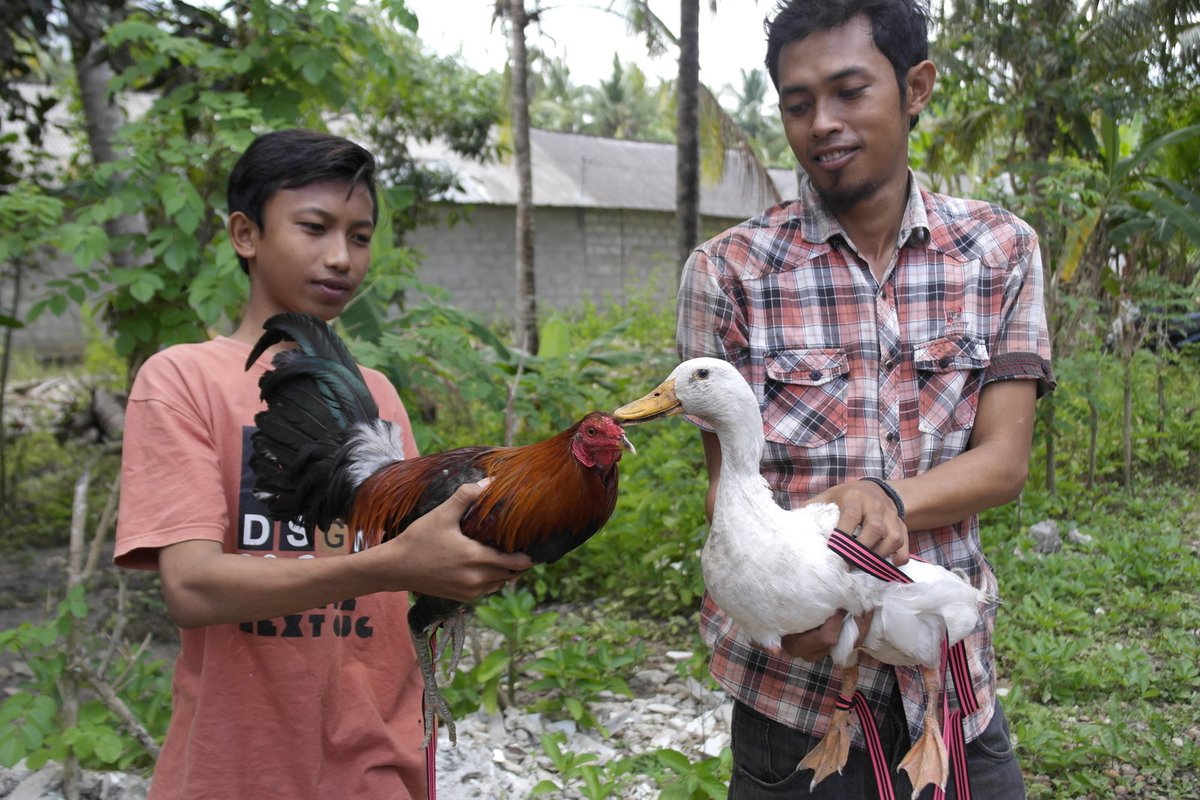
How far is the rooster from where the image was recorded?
1835 millimetres

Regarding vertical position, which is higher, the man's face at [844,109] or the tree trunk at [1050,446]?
the man's face at [844,109]

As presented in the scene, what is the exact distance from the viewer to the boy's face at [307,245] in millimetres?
1994

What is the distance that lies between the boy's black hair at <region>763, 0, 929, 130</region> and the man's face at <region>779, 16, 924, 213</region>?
0.02 meters

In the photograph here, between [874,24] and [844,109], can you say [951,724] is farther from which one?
[874,24]

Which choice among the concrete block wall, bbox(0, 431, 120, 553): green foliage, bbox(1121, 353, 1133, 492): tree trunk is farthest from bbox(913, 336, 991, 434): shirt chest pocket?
the concrete block wall

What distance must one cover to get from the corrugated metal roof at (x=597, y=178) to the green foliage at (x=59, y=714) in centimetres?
1315

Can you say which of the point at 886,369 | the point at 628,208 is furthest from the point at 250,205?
the point at 628,208

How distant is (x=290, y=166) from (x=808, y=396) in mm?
1194

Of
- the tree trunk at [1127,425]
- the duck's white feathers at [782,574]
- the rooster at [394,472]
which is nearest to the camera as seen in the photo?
the duck's white feathers at [782,574]

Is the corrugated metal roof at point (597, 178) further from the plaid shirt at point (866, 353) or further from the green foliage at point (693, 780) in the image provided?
the plaid shirt at point (866, 353)

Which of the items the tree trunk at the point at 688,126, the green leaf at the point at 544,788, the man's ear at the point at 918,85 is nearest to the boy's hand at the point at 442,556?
the man's ear at the point at 918,85

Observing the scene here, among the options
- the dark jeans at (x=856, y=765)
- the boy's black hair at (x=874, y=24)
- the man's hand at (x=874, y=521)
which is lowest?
the dark jeans at (x=856, y=765)

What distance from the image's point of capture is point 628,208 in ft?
61.7

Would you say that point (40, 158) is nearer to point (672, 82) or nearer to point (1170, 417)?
point (1170, 417)
